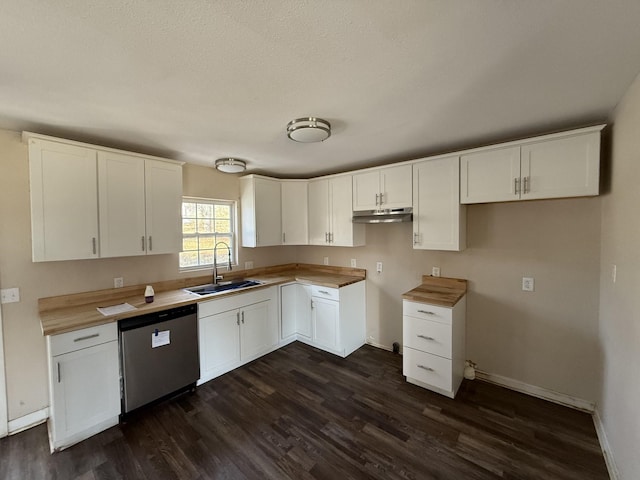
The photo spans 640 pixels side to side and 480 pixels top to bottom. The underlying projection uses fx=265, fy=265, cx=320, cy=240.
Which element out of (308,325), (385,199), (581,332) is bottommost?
(308,325)

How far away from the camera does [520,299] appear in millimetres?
2611

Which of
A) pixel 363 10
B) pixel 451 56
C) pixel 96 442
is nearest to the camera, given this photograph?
pixel 363 10

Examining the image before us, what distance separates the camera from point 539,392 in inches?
99.9

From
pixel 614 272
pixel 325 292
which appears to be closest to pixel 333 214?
pixel 325 292

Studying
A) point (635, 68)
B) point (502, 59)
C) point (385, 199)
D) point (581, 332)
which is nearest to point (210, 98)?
point (502, 59)

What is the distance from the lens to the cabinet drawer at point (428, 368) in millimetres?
2516

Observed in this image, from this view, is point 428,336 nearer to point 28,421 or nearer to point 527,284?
point 527,284

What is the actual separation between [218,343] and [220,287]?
0.68 meters

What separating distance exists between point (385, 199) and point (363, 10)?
2.21m

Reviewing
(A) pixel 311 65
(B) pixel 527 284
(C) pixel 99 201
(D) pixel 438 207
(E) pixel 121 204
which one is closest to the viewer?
(A) pixel 311 65

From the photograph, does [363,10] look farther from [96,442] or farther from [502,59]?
[96,442]

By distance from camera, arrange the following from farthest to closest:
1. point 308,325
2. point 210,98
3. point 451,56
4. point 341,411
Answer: point 308,325
point 341,411
point 210,98
point 451,56

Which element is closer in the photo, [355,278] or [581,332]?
[581,332]

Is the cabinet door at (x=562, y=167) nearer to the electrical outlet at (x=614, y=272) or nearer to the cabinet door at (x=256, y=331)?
the electrical outlet at (x=614, y=272)
